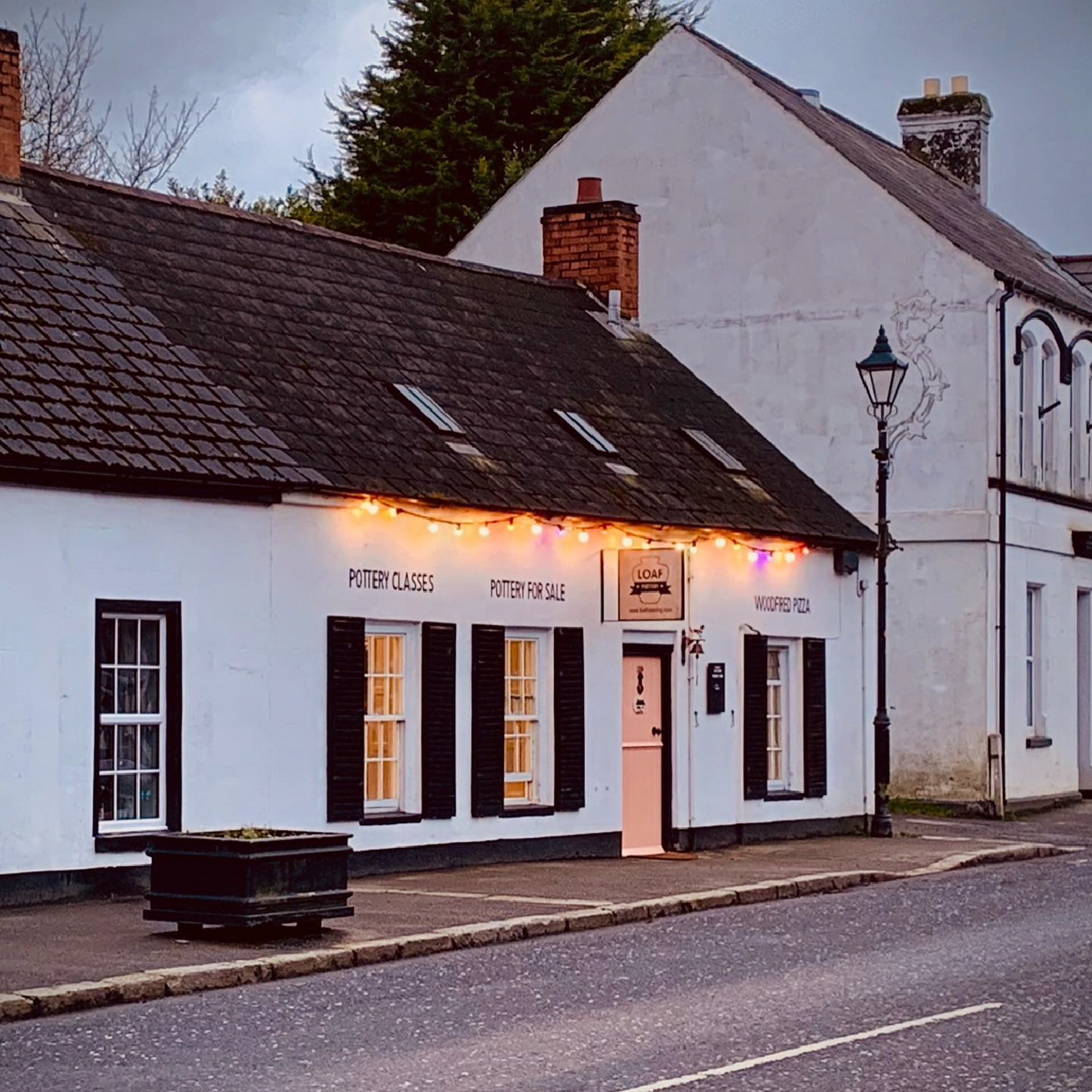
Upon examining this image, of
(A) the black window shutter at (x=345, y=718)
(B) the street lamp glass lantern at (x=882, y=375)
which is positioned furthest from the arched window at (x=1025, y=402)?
(A) the black window shutter at (x=345, y=718)

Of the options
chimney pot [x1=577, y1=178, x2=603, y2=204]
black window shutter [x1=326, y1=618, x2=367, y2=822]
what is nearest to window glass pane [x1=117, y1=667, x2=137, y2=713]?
black window shutter [x1=326, y1=618, x2=367, y2=822]

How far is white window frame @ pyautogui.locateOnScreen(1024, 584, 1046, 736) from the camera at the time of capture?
33.5 metres

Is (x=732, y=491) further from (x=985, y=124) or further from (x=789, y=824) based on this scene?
(x=985, y=124)

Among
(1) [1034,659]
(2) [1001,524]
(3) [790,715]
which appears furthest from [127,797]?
(1) [1034,659]

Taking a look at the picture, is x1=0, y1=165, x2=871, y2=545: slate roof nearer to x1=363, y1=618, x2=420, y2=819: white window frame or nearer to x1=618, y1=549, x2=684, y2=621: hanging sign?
x1=618, y1=549, x2=684, y2=621: hanging sign

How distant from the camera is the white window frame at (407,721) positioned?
853 inches

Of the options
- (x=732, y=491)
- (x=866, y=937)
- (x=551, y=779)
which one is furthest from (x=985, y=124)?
(x=866, y=937)

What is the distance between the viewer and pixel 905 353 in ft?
106

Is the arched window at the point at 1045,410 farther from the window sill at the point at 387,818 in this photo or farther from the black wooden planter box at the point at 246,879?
the black wooden planter box at the point at 246,879

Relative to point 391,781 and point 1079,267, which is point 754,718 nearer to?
point 391,781

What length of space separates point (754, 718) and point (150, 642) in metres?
8.95

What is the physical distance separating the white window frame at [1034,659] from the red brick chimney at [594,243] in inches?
298

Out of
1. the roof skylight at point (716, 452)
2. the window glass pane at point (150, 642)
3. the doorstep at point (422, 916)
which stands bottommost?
the doorstep at point (422, 916)

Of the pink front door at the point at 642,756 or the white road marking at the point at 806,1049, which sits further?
the pink front door at the point at 642,756
